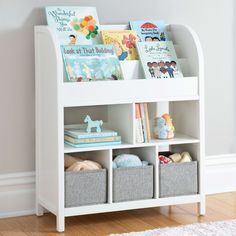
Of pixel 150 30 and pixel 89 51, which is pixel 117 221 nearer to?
pixel 89 51

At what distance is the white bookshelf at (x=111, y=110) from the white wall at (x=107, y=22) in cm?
7

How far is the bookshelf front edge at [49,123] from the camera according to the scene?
9.82ft

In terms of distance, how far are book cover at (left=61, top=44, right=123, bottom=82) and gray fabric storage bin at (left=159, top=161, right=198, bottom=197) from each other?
0.52 m

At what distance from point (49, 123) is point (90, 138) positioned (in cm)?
21

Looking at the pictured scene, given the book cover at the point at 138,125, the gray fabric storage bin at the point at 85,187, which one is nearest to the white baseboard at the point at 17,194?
the gray fabric storage bin at the point at 85,187

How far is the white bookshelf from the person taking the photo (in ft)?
9.93

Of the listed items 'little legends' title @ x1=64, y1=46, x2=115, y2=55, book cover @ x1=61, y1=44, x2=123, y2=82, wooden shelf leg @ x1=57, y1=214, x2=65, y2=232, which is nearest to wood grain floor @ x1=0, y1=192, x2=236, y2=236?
wooden shelf leg @ x1=57, y1=214, x2=65, y2=232

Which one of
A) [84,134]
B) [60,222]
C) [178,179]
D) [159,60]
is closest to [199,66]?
[159,60]

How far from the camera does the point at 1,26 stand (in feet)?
10.5

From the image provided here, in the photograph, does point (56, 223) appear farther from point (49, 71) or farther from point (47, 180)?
point (49, 71)

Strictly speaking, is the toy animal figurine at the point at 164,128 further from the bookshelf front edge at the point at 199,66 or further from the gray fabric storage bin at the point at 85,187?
the gray fabric storage bin at the point at 85,187

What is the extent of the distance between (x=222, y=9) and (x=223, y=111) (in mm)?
567

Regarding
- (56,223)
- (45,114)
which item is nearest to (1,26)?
(45,114)

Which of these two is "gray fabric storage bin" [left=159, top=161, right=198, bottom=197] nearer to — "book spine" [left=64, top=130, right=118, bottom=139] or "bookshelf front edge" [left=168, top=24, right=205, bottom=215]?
"bookshelf front edge" [left=168, top=24, right=205, bottom=215]
